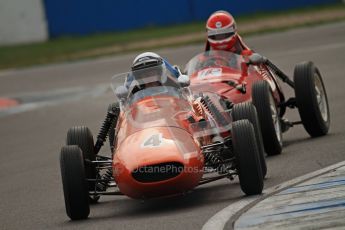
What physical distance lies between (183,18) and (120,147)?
32213 mm

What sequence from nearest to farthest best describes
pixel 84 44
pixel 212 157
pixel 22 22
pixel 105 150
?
pixel 212 157, pixel 105 150, pixel 84 44, pixel 22 22

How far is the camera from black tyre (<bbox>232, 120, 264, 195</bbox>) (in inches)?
376

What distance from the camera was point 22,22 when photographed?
1676 inches

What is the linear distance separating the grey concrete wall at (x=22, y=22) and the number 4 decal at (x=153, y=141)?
32795mm

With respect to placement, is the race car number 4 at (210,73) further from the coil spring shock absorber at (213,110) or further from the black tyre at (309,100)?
the coil spring shock absorber at (213,110)

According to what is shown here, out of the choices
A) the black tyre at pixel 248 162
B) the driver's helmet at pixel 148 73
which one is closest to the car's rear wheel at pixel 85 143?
the driver's helmet at pixel 148 73

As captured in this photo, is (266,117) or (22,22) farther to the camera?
(22,22)

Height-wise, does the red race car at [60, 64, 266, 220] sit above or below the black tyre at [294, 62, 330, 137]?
above


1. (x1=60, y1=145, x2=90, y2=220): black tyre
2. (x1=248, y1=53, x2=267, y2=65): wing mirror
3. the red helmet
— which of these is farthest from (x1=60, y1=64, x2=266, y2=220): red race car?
the red helmet

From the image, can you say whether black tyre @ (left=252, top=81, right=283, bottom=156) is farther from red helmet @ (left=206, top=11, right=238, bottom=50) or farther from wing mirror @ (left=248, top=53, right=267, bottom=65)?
red helmet @ (left=206, top=11, right=238, bottom=50)

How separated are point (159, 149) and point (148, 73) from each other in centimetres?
167

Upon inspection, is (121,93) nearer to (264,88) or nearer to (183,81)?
(183,81)

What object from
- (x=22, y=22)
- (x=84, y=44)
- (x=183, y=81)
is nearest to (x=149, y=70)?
(x=183, y=81)

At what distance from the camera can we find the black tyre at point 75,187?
9586 mm
